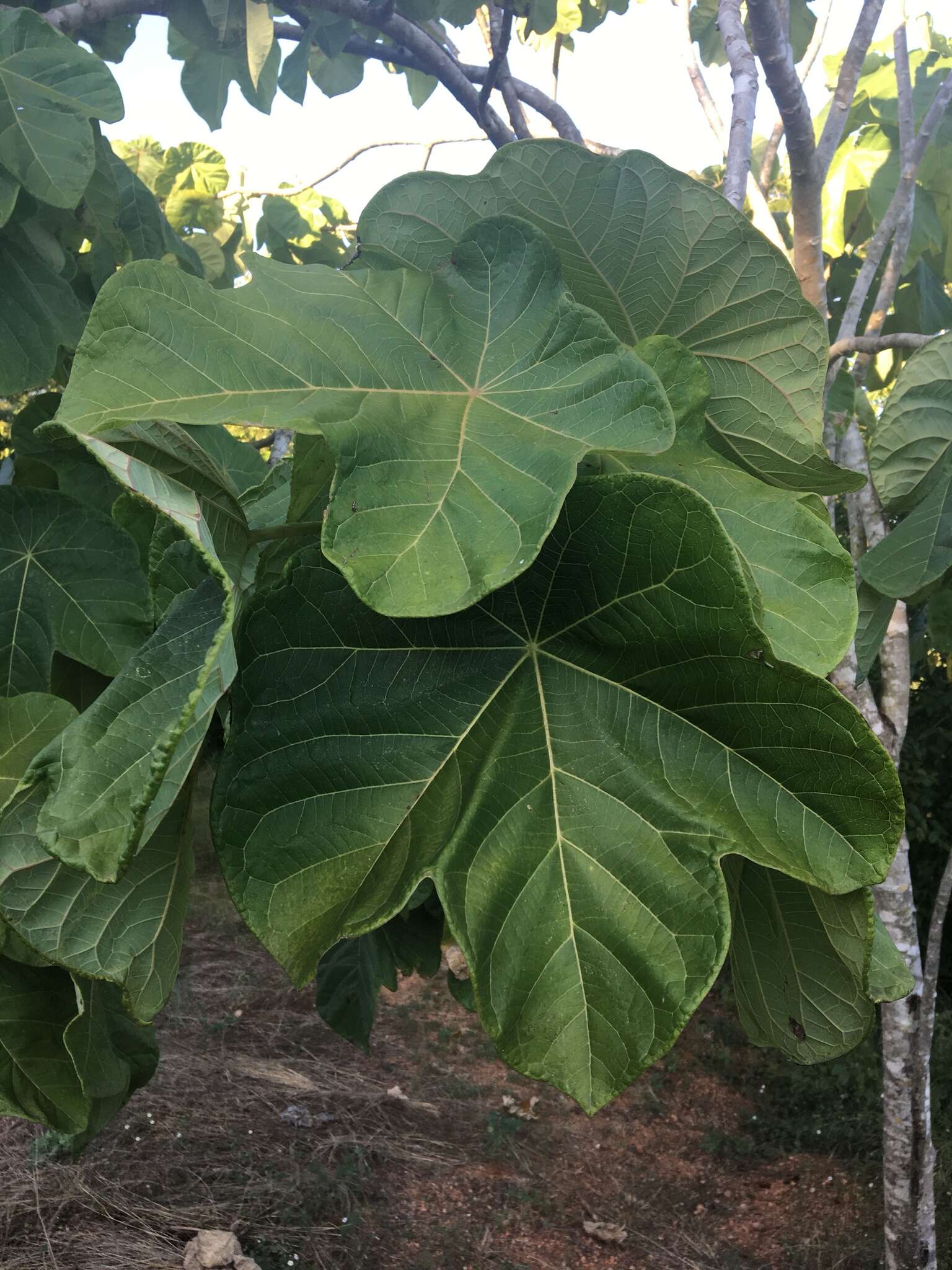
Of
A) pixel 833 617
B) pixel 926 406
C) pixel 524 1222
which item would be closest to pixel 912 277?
pixel 926 406

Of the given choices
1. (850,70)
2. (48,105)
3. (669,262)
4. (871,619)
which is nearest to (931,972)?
(871,619)

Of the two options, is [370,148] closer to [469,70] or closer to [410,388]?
[469,70]

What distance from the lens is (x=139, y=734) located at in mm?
410

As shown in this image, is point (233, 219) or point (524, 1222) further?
point (233, 219)

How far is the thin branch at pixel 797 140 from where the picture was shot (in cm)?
149

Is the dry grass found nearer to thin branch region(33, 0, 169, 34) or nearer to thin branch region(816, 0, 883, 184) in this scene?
thin branch region(33, 0, 169, 34)

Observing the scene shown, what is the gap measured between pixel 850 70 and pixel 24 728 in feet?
7.17

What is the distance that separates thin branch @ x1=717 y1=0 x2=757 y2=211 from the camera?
1.18 metres

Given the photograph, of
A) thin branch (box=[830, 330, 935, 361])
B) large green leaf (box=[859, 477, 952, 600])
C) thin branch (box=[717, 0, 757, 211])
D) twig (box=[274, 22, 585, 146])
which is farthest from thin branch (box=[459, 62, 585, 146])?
large green leaf (box=[859, 477, 952, 600])

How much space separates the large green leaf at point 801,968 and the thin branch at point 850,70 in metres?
1.90

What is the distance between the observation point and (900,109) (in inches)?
83.7

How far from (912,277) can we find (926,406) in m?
1.86

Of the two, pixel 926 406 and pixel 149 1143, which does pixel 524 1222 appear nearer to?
pixel 149 1143

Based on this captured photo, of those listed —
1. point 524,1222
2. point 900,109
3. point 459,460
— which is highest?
point 900,109
